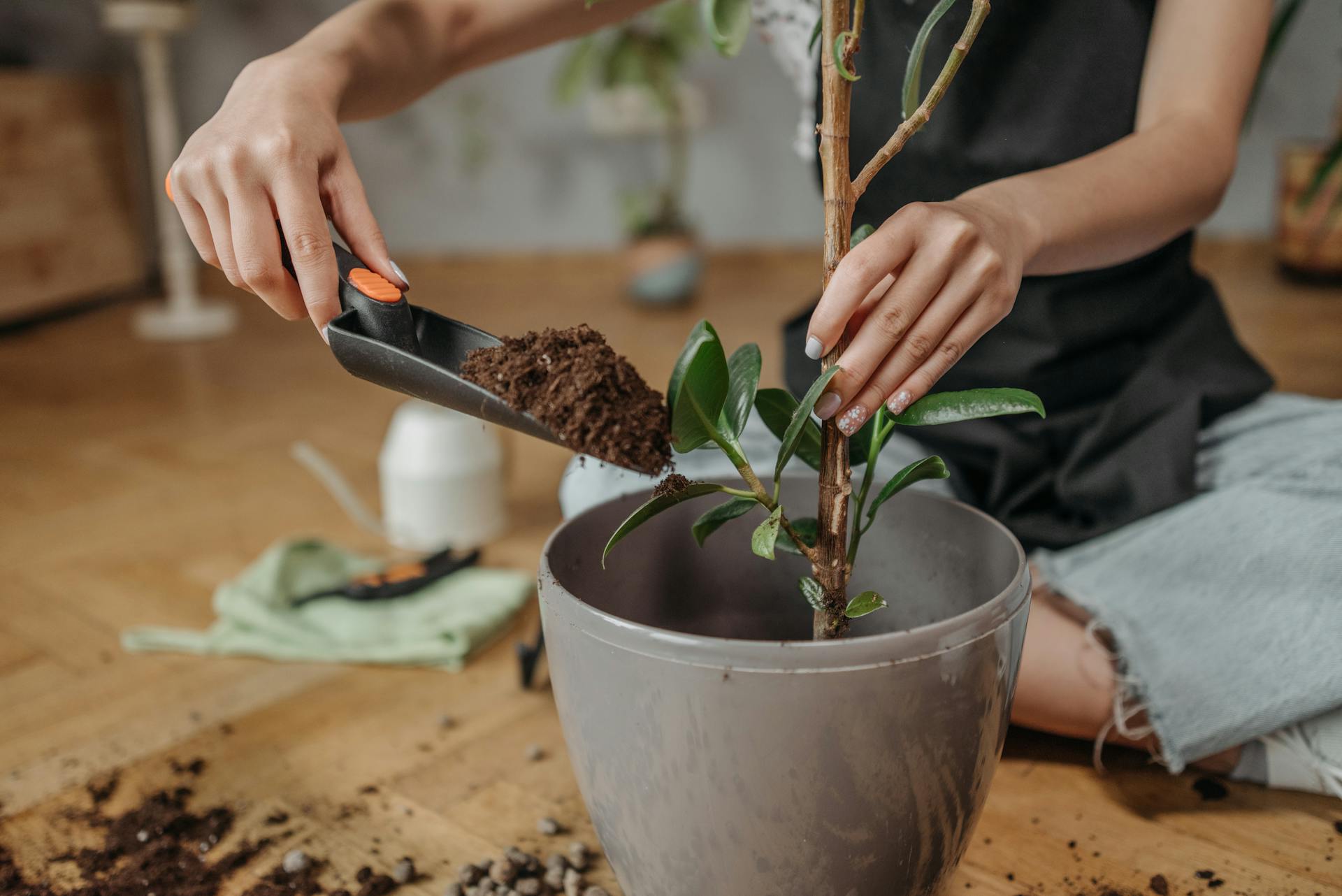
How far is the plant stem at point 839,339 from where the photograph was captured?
21.8 inches

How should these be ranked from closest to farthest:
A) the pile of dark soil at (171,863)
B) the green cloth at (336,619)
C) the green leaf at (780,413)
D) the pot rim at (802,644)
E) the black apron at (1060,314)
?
the pot rim at (802,644) → the green leaf at (780,413) → the pile of dark soil at (171,863) → the black apron at (1060,314) → the green cloth at (336,619)

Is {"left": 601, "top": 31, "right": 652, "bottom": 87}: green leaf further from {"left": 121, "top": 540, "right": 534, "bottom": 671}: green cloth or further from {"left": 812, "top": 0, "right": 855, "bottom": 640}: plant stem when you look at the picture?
{"left": 812, "top": 0, "right": 855, "bottom": 640}: plant stem

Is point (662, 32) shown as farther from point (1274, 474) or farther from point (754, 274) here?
point (1274, 474)

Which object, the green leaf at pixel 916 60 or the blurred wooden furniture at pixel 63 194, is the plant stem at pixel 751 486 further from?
the blurred wooden furniture at pixel 63 194

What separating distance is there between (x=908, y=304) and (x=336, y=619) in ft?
2.65

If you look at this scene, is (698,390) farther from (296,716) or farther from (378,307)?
(296,716)

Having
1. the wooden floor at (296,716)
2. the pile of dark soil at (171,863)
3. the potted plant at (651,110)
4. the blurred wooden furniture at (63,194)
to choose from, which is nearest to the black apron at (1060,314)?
the wooden floor at (296,716)

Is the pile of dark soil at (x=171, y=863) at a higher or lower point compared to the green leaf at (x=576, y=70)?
lower

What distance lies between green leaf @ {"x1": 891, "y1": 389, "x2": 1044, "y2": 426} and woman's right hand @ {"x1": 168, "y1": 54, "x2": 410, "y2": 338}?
0.31 m

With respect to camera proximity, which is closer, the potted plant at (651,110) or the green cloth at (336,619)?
the green cloth at (336,619)

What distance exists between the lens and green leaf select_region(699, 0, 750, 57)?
22.5 inches

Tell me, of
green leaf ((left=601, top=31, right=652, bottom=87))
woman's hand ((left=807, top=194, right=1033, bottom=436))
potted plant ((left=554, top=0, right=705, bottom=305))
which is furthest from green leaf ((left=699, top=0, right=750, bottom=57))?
green leaf ((left=601, top=31, right=652, bottom=87))

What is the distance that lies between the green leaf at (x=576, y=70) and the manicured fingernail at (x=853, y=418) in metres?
2.27

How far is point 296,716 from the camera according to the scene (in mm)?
995
